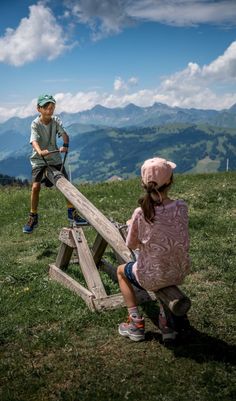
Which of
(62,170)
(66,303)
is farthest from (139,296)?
(62,170)

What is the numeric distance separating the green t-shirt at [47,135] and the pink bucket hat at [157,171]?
6604 mm

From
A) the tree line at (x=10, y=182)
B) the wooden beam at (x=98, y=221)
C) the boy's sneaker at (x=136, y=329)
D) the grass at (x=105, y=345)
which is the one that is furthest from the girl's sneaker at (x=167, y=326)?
the tree line at (x=10, y=182)

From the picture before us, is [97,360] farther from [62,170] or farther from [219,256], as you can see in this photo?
[62,170]

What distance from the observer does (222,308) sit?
319 inches

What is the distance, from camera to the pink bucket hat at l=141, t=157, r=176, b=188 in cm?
618

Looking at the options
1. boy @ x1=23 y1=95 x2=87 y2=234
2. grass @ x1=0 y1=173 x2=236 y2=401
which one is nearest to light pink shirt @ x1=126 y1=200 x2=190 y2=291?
grass @ x1=0 y1=173 x2=236 y2=401

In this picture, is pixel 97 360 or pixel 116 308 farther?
pixel 116 308

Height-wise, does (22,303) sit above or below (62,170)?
below

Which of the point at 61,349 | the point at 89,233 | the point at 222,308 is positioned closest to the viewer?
the point at 61,349

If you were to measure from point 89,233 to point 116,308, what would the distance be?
6476mm

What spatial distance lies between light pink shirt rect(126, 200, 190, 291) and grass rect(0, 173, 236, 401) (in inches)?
43.2

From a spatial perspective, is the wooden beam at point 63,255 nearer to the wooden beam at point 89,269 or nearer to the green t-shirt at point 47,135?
the wooden beam at point 89,269

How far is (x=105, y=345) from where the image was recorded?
7.05 meters

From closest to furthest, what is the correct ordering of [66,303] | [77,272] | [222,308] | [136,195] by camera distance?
1. [222,308]
2. [66,303]
3. [77,272]
4. [136,195]
